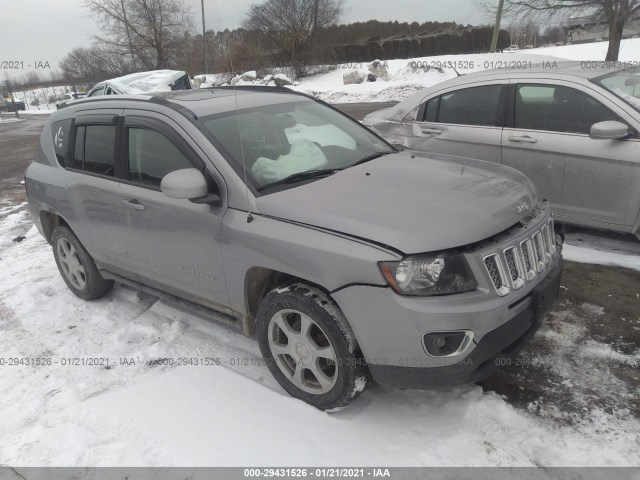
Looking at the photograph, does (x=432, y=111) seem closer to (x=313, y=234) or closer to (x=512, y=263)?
(x=512, y=263)

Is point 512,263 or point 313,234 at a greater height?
point 313,234

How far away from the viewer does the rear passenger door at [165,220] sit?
303 cm

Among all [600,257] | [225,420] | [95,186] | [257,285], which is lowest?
[225,420]

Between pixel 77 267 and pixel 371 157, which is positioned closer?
pixel 371 157

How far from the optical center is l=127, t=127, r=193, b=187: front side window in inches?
126

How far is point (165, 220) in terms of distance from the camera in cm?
323

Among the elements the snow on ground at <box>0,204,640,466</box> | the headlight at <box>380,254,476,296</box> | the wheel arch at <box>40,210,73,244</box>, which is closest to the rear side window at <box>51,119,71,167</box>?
the wheel arch at <box>40,210,73,244</box>

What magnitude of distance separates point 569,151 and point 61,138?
4.61 m

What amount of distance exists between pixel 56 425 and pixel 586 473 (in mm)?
2873

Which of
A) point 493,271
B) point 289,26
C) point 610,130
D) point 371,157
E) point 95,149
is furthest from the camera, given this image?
point 289,26

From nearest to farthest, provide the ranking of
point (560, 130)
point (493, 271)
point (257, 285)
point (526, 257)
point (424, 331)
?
point (424, 331), point (493, 271), point (526, 257), point (257, 285), point (560, 130)

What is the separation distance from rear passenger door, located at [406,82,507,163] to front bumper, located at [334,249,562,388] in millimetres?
2839

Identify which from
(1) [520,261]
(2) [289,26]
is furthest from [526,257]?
(2) [289,26]

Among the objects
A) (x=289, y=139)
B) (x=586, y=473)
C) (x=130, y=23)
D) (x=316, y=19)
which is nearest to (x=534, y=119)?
(x=289, y=139)
